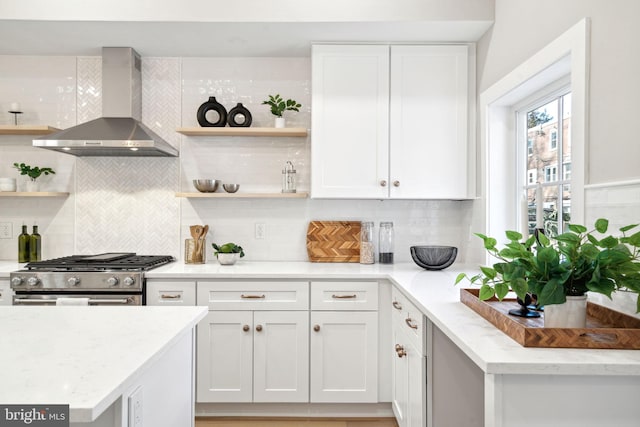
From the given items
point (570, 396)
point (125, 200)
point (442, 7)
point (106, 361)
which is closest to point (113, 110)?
point (125, 200)

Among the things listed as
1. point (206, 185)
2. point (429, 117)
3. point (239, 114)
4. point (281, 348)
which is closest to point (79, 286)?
point (206, 185)

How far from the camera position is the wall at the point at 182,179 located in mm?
3439

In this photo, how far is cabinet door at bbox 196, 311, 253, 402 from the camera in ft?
9.19

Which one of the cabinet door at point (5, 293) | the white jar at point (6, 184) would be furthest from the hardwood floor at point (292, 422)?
the white jar at point (6, 184)

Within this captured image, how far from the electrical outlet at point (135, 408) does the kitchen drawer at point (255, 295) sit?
165 cm

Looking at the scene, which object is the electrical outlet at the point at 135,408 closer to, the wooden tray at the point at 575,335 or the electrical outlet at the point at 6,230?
the wooden tray at the point at 575,335

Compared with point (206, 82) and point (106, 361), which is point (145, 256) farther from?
point (106, 361)

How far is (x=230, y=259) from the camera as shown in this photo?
312 centimetres

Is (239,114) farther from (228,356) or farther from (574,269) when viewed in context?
(574,269)

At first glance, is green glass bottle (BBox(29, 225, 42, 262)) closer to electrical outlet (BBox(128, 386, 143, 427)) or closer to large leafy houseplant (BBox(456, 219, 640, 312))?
electrical outlet (BBox(128, 386, 143, 427))

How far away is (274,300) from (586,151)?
1806 mm

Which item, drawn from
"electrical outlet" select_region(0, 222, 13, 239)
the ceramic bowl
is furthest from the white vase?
"electrical outlet" select_region(0, 222, 13, 239)

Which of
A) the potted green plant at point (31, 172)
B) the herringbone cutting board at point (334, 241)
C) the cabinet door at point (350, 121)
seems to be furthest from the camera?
the herringbone cutting board at point (334, 241)

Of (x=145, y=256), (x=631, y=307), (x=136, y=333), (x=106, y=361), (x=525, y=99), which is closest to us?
(x=106, y=361)
